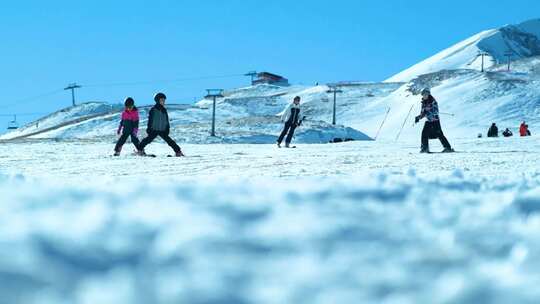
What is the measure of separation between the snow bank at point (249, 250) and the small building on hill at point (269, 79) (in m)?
147

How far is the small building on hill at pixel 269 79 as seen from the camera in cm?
14875

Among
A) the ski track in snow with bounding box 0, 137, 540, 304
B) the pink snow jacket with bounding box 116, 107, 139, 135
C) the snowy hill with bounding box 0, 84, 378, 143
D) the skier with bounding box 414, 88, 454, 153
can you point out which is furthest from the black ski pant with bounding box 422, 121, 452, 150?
the snowy hill with bounding box 0, 84, 378, 143

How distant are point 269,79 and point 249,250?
490 ft

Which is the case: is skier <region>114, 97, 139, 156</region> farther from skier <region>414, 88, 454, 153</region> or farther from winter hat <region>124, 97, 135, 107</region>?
skier <region>414, 88, 454, 153</region>

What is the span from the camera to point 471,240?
1.36m

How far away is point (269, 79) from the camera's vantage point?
14962cm

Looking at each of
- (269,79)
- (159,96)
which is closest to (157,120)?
(159,96)

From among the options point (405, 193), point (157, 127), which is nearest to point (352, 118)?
point (157, 127)

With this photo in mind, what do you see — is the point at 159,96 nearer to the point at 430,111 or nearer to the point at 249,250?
the point at 430,111

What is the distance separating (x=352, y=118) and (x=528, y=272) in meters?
77.9

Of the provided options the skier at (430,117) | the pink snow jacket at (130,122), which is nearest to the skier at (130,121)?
the pink snow jacket at (130,122)

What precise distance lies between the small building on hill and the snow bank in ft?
482

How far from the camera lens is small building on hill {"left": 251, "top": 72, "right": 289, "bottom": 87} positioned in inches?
5856

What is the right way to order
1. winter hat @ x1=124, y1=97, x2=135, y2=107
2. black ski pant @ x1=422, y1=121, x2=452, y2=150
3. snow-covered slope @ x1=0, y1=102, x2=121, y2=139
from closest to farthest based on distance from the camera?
black ski pant @ x1=422, y1=121, x2=452, y2=150 → winter hat @ x1=124, y1=97, x2=135, y2=107 → snow-covered slope @ x1=0, y1=102, x2=121, y2=139
